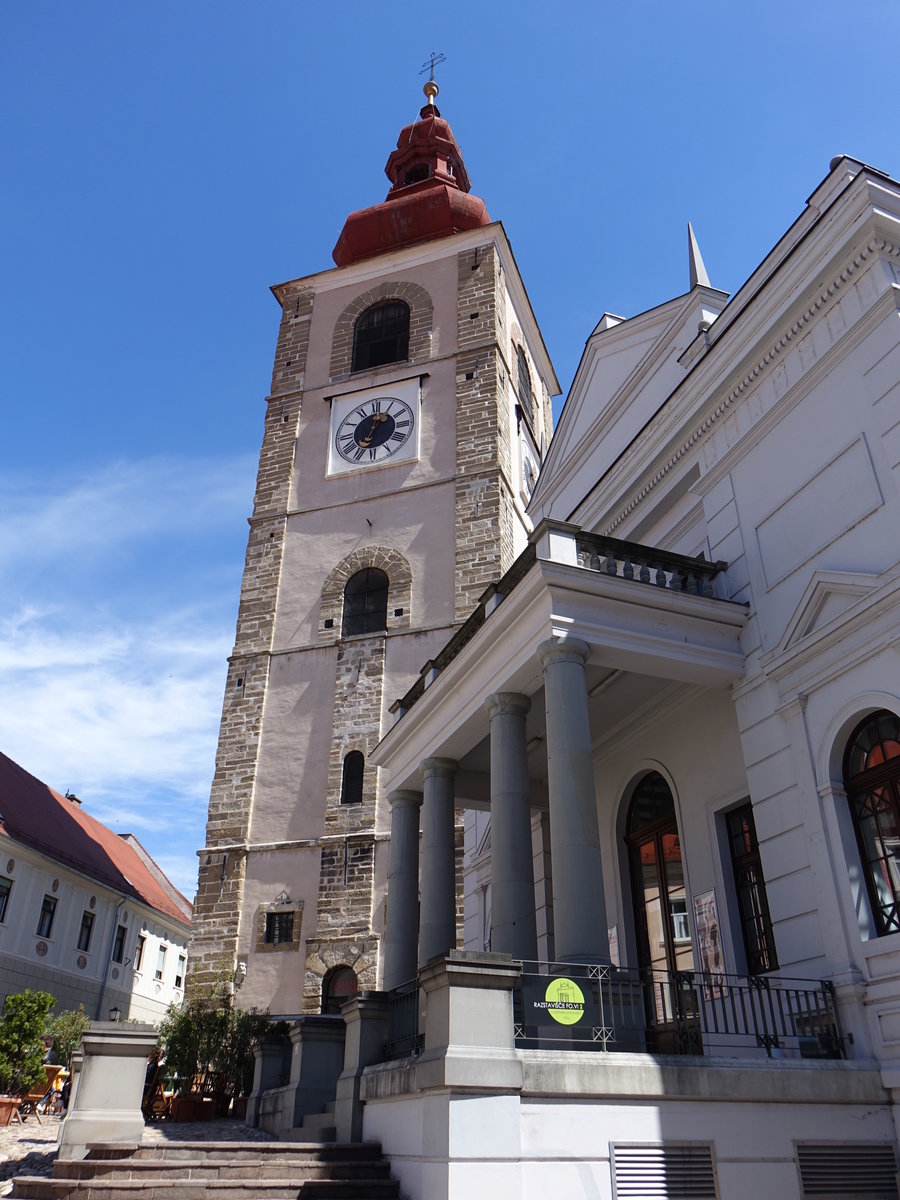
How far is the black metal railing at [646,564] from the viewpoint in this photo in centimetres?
1151

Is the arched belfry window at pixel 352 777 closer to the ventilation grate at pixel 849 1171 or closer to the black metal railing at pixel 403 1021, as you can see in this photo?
the black metal railing at pixel 403 1021

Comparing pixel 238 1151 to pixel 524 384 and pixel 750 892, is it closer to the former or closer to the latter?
pixel 750 892

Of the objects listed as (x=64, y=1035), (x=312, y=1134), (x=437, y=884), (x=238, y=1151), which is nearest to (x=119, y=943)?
(x=64, y=1035)

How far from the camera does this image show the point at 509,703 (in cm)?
1162

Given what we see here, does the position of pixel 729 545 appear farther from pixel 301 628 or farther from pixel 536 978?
pixel 301 628

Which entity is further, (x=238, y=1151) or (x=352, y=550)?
(x=352, y=550)

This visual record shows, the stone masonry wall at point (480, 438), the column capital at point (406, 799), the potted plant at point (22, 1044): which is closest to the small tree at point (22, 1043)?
the potted plant at point (22, 1044)

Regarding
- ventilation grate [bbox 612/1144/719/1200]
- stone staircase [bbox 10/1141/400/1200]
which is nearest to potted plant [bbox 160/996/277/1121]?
stone staircase [bbox 10/1141/400/1200]

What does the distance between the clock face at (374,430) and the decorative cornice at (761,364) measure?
54.4 ft

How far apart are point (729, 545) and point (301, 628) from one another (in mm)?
18183

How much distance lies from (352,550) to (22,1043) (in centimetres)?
1563

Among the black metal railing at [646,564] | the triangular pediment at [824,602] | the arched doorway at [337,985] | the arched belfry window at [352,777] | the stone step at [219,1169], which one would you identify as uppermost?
the arched belfry window at [352,777]

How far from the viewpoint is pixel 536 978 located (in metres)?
8.54

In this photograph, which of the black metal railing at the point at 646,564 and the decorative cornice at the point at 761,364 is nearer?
the decorative cornice at the point at 761,364
